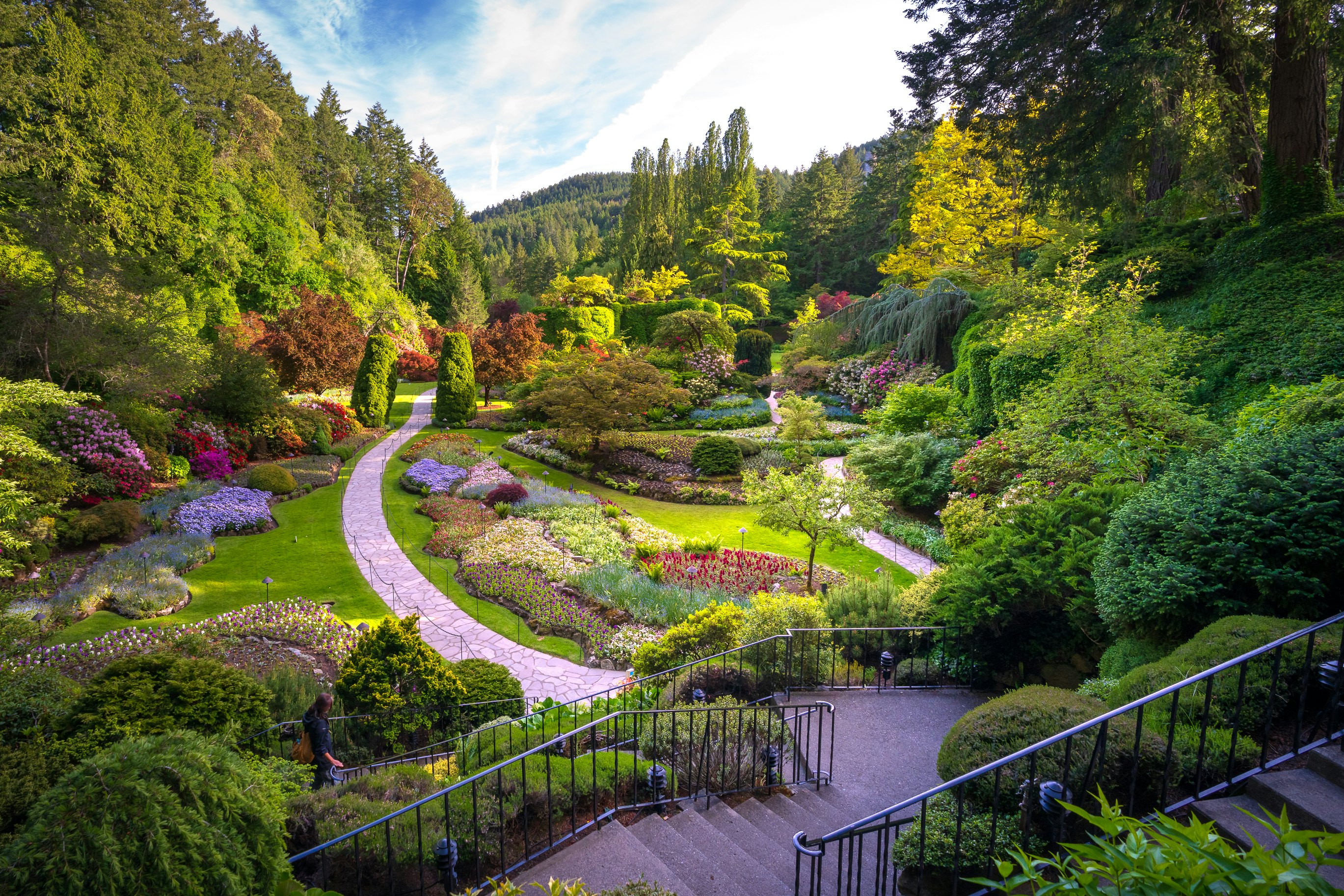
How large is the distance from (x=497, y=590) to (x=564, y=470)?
29.4 ft

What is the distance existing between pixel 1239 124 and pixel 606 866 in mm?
14161

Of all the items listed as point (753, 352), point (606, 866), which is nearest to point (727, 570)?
point (606, 866)

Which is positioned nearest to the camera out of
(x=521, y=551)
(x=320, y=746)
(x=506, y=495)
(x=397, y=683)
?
(x=320, y=746)

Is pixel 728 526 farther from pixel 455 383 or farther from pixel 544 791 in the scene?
pixel 455 383

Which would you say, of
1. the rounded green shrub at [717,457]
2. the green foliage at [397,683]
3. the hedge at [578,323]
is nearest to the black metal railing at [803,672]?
the green foliage at [397,683]

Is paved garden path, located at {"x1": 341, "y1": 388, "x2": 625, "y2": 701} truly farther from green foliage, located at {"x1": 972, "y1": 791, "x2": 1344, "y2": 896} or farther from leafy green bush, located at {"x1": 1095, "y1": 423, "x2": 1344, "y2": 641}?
green foliage, located at {"x1": 972, "y1": 791, "x2": 1344, "y2": 896}

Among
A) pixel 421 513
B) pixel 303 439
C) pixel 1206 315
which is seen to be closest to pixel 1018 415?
pixel 1206 315

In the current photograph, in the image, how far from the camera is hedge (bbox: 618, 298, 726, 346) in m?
36.4

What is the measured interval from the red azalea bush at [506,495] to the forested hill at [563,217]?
130 feet

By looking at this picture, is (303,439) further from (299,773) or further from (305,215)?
(305,215)

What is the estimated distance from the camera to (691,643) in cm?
769

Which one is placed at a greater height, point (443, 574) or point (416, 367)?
point (416, 367)

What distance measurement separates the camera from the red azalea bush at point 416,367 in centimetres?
3384

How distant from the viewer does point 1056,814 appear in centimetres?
347
